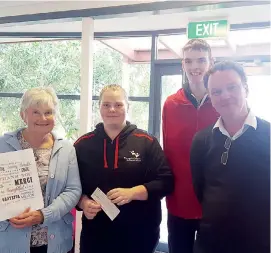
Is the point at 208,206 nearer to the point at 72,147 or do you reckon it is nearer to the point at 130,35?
the point at 72,147

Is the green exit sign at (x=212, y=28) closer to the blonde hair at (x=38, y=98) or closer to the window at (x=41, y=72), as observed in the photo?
the window at (x=41, y=72)

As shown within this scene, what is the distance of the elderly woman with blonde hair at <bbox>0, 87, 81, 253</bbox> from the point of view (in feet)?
5.63

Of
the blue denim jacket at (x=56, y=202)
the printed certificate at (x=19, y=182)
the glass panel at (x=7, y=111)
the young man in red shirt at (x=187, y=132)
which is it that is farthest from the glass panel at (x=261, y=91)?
the glass panel at (x=7, y=111)

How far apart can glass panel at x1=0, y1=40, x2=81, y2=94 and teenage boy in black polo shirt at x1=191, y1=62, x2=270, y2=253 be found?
3205 mm

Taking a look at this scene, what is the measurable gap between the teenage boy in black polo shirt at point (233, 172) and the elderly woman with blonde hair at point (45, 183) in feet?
2.35

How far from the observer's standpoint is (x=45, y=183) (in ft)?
5.82

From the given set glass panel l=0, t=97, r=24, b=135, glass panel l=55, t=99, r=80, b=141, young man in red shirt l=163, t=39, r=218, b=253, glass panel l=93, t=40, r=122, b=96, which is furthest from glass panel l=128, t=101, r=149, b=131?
young man in red shirt l=163, t=39, r=218, b=253

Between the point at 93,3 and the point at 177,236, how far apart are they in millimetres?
2671

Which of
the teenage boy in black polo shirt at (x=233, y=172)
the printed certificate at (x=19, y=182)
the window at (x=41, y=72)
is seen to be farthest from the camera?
the window at (x=41, y=72)

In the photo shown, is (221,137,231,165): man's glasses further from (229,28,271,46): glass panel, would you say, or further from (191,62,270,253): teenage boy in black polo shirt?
(229,28,271,46): glass panel

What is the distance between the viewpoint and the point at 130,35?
4559 mm

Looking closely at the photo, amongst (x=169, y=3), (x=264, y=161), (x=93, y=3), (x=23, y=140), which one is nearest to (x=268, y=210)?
(x=264, y=161)

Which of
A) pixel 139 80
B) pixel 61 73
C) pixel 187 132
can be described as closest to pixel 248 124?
pixel 187 132

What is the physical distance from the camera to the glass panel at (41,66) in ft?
14.9
